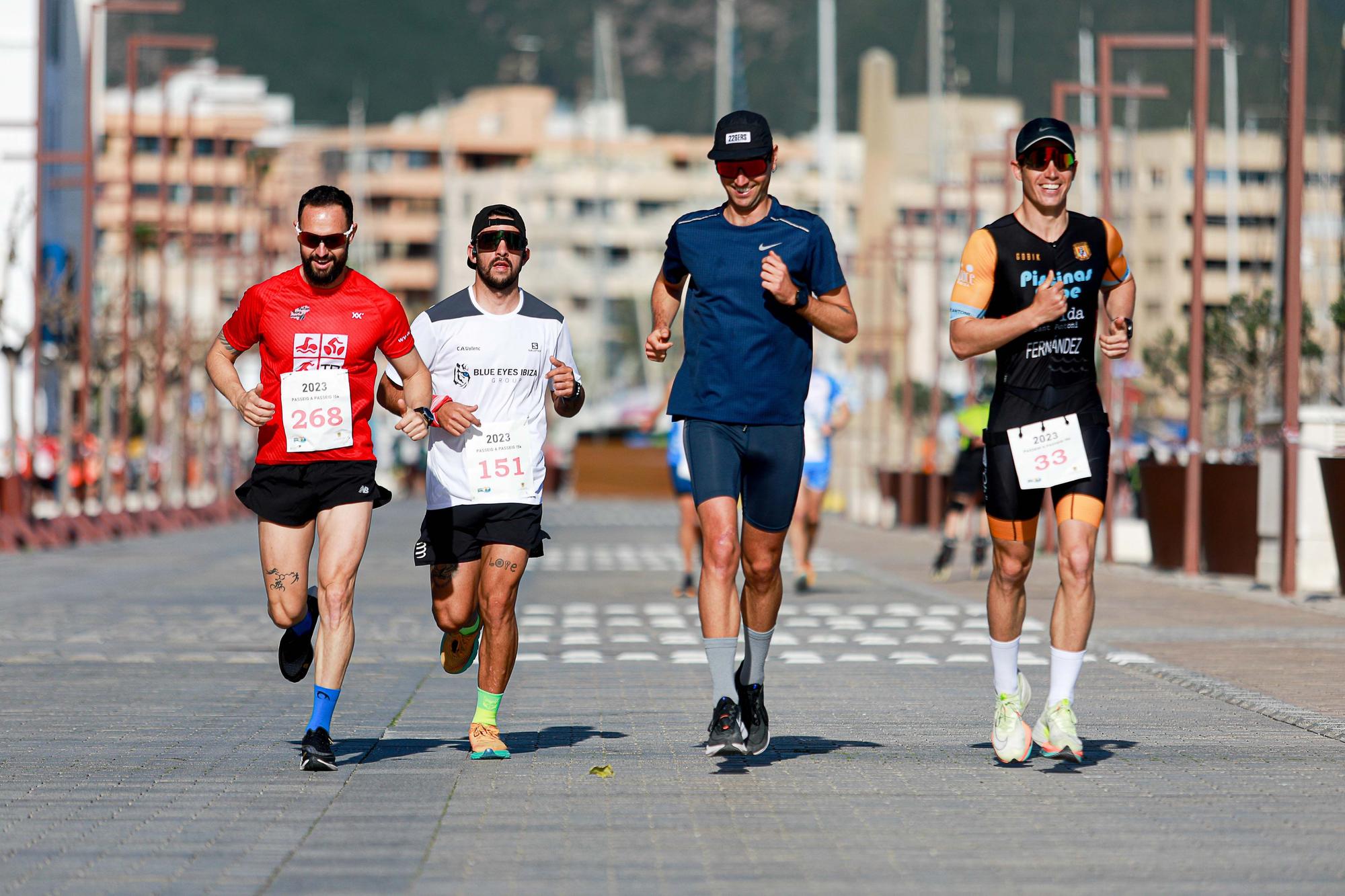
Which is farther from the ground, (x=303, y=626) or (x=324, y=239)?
(x=324, y=239)

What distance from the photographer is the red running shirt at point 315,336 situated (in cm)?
870

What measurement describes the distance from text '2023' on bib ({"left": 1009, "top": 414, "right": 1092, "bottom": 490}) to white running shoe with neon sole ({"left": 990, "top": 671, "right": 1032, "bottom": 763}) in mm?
687

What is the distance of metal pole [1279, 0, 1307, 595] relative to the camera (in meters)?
19.4

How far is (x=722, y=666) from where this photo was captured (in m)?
8.55

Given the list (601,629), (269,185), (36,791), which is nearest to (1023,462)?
(36,791)

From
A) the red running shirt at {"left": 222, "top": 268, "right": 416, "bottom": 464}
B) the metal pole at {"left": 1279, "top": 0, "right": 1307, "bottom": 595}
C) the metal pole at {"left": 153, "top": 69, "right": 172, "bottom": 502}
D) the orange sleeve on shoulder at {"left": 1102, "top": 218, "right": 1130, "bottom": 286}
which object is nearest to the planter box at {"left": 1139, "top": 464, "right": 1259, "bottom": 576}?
the metal pole at {"left": 1279, "top": 0, "right": 1307, "bottom": 595}

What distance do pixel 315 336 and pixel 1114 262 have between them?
2.82 m

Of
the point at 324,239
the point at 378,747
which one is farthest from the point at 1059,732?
the point at 324,239

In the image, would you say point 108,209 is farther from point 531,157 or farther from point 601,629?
point 601,629

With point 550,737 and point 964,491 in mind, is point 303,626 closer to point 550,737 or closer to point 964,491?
point 550,737

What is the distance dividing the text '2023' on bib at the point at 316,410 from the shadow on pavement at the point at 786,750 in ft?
5.71

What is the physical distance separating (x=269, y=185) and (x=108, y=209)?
37.8m

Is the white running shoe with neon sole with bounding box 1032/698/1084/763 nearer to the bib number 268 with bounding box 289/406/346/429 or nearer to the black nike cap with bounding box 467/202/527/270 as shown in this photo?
the black nike cap with bounding box 467/202/527/270

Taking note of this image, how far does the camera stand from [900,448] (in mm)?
101875
